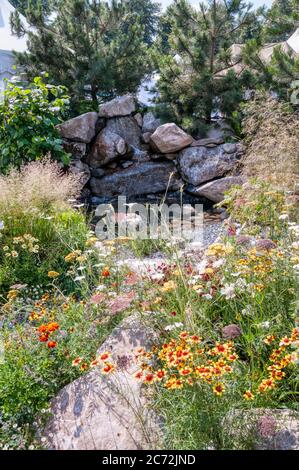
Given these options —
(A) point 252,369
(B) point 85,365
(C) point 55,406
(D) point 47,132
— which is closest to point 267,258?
(A) point 252,369

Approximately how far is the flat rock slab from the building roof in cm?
768

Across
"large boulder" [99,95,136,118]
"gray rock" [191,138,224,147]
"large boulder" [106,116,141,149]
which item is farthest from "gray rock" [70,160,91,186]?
"gray rock" [191,138,224,147]

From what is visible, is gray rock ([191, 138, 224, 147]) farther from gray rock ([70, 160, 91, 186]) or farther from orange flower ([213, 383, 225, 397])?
orange flower ([213, 383, 225, 397])

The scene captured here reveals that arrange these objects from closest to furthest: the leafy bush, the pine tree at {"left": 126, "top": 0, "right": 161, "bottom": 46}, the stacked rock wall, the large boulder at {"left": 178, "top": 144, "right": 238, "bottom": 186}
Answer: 1. the leafy bush
2. the large boulder at {"left": 178, "top": 144, "right": 238, "bottom": 186}
3. the stacked rock wall
4. the pine tree at {"left": 126, "top": 0, "right": 161, "bottom": 46}

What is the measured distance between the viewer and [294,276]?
1934 mm

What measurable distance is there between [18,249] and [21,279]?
0.95ft

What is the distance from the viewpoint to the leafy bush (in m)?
5.24

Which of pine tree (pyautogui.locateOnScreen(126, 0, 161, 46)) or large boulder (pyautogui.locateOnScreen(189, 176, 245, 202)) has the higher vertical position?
pine tree (pyautogui.locateOnScreen(126, 0, 161, 46))

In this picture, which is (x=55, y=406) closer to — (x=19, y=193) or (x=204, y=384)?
(x=204, y=384)

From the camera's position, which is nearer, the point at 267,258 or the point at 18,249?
the point at 267,258

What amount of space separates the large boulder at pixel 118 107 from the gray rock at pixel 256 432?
21.1 ft

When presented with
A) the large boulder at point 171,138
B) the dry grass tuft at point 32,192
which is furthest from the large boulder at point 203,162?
the dry grass tuft at point 32,192

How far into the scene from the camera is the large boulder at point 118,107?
7262mm

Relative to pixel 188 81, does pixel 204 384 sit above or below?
below
